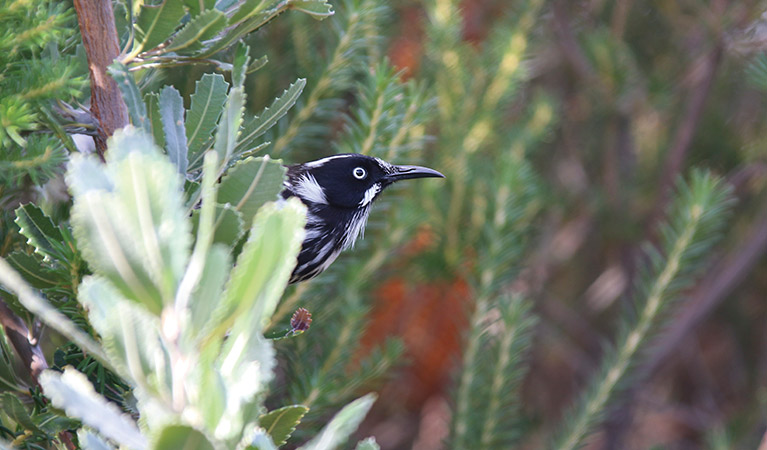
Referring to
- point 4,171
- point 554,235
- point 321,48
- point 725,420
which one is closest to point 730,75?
point 554,235

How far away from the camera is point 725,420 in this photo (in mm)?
2740

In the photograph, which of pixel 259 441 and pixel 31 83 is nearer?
pixel 259 441

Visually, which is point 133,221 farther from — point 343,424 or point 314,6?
point 314,6

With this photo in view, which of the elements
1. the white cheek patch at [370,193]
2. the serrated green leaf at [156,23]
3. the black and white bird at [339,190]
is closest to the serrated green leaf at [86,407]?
the serrated green leaf at [156,23]

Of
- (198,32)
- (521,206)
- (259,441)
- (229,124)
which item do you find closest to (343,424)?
(259,441)

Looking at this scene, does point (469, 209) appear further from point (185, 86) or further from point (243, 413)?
point (243, 413)

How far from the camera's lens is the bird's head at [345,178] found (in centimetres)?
175

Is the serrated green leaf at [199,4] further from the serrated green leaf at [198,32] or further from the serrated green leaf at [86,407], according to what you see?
the serrated green leaf at [86,407]

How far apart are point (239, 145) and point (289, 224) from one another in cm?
38

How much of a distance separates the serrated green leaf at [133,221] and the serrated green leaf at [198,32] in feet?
1.19

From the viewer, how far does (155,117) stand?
98 centimetres

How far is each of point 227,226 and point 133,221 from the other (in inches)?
6.9

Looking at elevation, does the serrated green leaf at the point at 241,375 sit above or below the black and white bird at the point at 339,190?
above

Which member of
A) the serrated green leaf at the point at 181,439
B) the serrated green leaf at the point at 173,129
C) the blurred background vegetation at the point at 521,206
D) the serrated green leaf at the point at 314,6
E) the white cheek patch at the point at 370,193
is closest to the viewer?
the serrated green leaf at the point at 181,439
